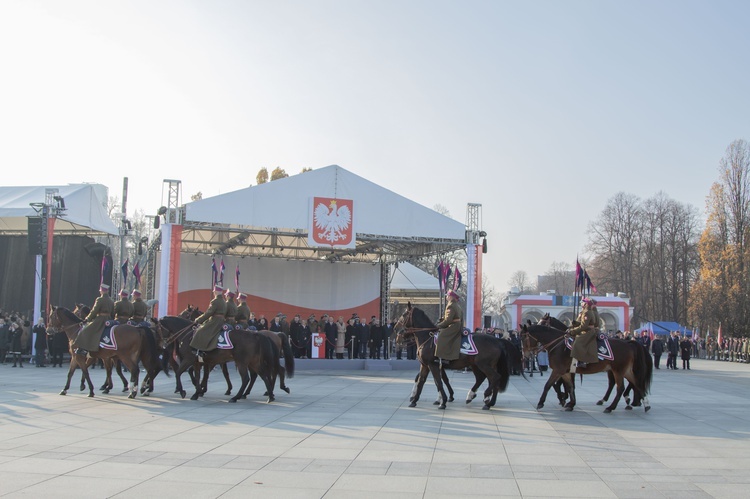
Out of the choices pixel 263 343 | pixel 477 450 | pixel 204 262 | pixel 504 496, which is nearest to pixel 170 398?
pixel 263 343

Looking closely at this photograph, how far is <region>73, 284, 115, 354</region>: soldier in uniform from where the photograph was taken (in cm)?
1405

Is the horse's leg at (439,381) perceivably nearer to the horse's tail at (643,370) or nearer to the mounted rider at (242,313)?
the horse's tail at (643,370)

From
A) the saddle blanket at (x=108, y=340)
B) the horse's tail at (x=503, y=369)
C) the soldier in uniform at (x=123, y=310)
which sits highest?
the soldier in uniform at (x=123, y=310)

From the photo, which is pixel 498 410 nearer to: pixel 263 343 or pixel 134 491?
pixel 263 343

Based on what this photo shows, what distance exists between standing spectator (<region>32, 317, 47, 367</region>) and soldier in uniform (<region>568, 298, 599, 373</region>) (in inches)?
726

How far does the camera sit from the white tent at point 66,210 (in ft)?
85.3

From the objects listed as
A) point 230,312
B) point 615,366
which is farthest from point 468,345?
point 230,312

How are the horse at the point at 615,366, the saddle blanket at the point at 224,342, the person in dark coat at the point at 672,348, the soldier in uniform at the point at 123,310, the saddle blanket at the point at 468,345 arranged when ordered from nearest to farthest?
1. the horse at the point at 615,366
2. the saddle blanket at the point at 468,345
3. the saddle blanket at the point at 224,342
4. the soldier in uniform at the point at 123,310
5. the person in dark coat at the point at 672,348

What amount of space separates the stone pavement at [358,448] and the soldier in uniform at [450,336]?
3.46 feet

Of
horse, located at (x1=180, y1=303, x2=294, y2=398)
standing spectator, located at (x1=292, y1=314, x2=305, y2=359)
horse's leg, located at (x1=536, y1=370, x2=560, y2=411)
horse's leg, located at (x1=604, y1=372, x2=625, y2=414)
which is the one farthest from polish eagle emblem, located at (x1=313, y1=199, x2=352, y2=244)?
horse's leg, located at (x1=604, y1=372, x2=625, y2=414)

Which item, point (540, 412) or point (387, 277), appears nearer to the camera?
point (540, 412)

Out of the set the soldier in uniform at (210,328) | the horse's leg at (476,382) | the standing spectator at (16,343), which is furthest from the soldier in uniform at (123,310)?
the standing spectator at (16,343)

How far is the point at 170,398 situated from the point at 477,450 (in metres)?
7.84

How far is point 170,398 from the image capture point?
14.4 m
